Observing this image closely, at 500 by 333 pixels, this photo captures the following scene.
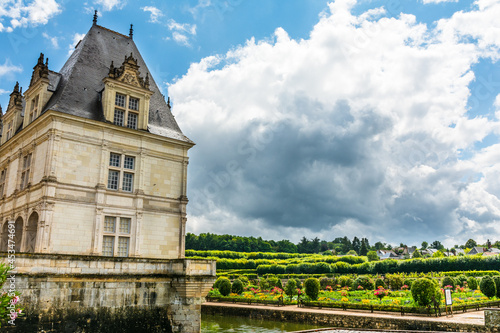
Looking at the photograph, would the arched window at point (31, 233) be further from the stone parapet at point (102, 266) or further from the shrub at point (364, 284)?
the shrub at point (364, 284)

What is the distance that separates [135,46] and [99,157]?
11.8 m

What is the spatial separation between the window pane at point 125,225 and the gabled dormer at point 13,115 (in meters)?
11.0

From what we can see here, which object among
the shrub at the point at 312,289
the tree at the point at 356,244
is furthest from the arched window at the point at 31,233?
the tree at the point at 356,244

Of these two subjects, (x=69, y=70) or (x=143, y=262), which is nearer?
(x=143, y=262)

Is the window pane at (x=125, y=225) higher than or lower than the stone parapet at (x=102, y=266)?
higher

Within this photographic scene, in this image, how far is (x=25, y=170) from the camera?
965 inches

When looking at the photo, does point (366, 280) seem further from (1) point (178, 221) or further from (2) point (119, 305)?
(2) point (119, 305)

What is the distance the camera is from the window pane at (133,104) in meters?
25.6

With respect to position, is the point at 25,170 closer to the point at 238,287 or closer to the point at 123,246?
the point at 123,246

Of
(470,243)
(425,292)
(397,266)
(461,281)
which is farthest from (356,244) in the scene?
(425,292)

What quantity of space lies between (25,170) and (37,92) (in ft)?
16.3

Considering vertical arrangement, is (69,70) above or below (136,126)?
above

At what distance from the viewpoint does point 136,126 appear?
25.4 m

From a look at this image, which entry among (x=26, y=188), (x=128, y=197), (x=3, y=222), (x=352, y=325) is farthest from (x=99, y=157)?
(x=352, y=325)
